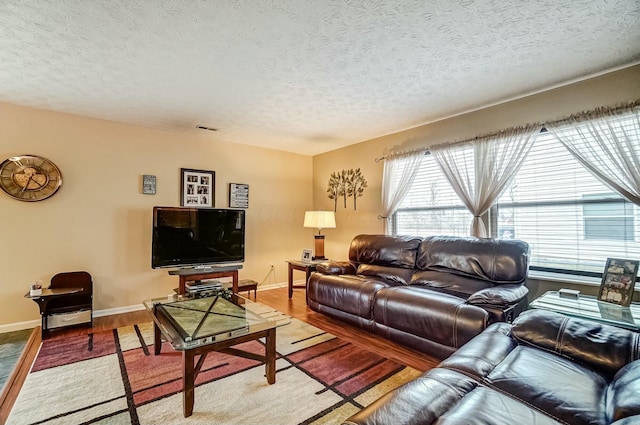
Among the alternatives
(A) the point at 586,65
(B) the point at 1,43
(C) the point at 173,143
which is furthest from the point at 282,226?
(A) the point at 586,65

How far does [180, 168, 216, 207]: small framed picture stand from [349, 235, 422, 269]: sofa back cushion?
7.26 feet

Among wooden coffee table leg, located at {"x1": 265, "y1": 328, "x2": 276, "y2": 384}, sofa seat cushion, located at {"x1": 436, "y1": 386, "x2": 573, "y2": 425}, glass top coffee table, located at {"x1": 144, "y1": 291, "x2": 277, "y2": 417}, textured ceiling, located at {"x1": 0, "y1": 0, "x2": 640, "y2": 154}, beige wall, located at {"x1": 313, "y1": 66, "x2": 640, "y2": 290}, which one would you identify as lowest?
wooden coffee table leg, located at {"x1": 265, "y1": 328, "x2": 276, "y2": 384}

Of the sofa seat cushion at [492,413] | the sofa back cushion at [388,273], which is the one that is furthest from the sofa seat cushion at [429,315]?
the sofa seat cushion at [492,413]

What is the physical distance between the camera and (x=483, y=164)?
327 centimetres

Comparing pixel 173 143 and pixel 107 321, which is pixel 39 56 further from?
pixel 107 321

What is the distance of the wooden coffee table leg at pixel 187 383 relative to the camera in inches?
69.6

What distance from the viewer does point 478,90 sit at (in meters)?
2.94

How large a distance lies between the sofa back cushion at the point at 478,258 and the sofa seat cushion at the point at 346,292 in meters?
0.63

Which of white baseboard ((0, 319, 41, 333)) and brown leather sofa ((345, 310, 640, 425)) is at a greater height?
brown leather sofa ((345, 310, 640, 425))

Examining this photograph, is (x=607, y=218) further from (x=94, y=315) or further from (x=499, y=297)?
(x=94, y=315)

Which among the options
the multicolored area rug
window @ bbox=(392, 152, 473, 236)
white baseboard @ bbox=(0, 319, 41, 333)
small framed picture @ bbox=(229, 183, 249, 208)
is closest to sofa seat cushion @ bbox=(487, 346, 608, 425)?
the multicolored area rug

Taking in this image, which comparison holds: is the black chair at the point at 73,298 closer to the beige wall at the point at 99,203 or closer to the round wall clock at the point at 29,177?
the beige wall at the point at 99,203

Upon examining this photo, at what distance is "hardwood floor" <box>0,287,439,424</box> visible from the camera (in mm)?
2178

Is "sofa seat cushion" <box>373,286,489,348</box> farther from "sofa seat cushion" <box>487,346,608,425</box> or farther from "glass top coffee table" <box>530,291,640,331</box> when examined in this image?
"sofa seat cushion" <box>487,346,608,425</box>
